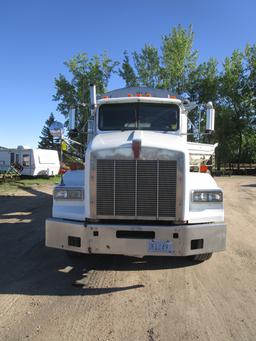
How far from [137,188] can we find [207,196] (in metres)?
1.09

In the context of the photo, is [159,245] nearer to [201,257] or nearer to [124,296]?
[124,296]

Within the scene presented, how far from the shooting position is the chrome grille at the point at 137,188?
5.13 m

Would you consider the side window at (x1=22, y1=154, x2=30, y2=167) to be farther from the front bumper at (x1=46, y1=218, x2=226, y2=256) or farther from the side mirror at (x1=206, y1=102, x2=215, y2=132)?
the front bumper at (x1=46, y1=218, x2=226, y2=256)

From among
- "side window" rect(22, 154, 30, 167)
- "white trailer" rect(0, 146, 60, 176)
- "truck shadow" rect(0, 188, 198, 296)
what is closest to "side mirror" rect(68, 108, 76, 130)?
"truck shadow" rect(0, 188, 198, 296)

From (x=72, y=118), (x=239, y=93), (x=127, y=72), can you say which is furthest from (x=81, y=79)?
(x=72, y=118)

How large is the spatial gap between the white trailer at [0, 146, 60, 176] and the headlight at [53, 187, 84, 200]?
73.4 ft

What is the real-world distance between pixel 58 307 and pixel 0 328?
74 centimetres

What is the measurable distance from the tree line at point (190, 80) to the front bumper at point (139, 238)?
42895mm

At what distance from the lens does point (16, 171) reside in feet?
89.3

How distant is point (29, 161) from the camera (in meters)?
27.7

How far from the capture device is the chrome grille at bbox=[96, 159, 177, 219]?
5.13 meters

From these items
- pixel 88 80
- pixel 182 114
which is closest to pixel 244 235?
→ pixel 182 114

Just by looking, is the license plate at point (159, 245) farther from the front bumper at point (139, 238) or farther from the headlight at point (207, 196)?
the headlight at point (207, 196)

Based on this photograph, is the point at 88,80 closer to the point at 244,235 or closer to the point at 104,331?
the point at 244,235
